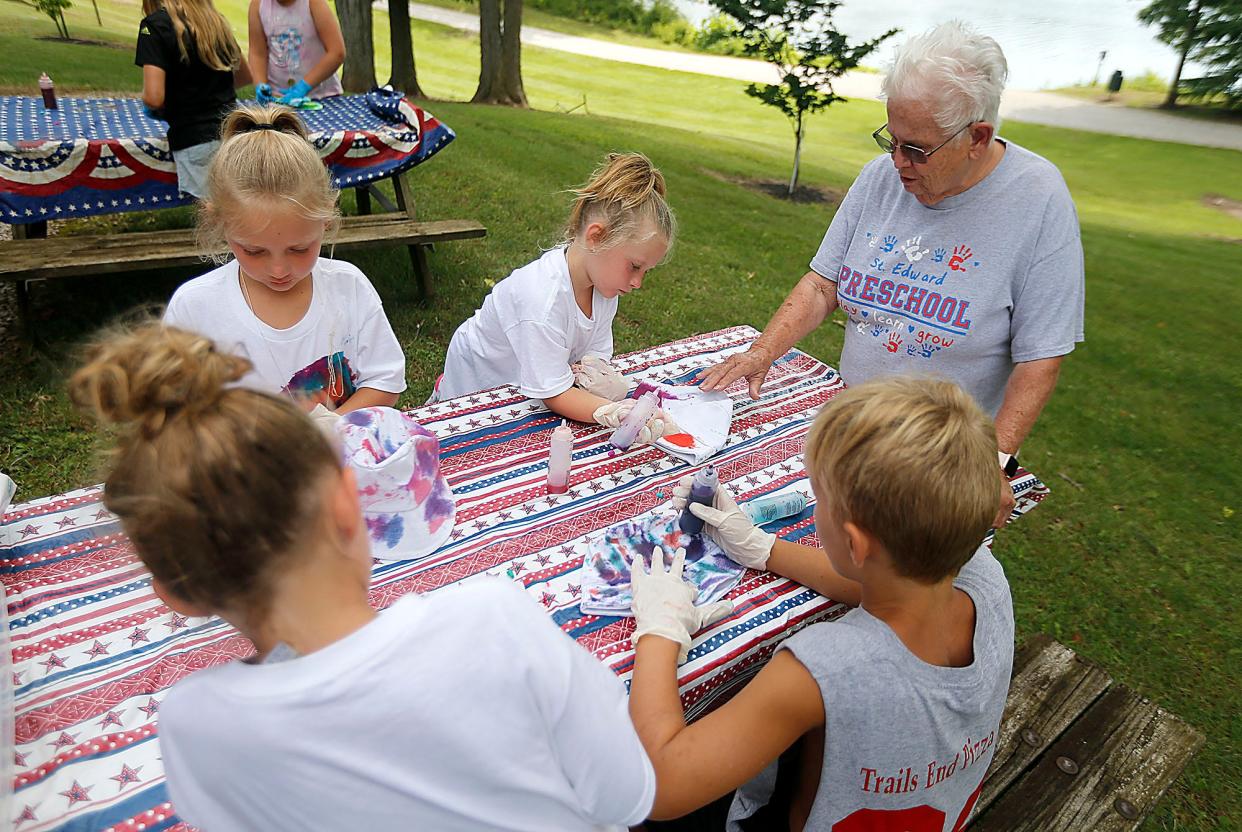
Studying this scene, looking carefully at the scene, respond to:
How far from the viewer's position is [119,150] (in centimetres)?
418

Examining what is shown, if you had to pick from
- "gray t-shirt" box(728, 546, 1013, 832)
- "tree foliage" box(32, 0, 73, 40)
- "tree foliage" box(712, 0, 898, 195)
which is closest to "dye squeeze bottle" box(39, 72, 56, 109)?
"gray t-shirt" box(728, 546, 1013, 832)

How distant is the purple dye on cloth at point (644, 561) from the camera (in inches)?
67.8

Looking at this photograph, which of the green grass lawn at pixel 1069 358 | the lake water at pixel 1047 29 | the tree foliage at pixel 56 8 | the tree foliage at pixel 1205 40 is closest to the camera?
the green grass lawn at pixel 1069 358

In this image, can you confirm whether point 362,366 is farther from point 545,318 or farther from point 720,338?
point 720,338

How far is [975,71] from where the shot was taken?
83.7 inches

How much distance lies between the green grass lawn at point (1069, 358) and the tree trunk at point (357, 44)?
1.43 m

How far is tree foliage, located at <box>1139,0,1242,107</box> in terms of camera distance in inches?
887

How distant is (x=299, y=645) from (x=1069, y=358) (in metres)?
7.17

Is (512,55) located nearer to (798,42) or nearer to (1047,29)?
(798,42)

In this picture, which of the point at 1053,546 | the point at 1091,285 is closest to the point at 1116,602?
the point at 1053,546

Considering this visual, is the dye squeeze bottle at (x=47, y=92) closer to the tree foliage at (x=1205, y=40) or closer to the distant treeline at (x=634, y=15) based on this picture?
the tree foliage at (x=1205, y=40)

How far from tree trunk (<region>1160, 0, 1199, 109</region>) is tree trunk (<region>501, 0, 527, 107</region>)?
74.4 feet

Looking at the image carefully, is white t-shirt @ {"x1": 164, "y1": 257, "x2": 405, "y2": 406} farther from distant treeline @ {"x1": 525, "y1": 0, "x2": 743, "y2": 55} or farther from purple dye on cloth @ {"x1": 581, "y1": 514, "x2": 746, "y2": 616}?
distant treeline @ {"x1": 525, "y1": 0, "x2": 743, "y2": 55}

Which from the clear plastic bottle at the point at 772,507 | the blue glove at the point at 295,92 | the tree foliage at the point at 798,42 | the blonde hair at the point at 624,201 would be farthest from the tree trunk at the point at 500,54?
the clear plastic bottle at the point at 772,507
